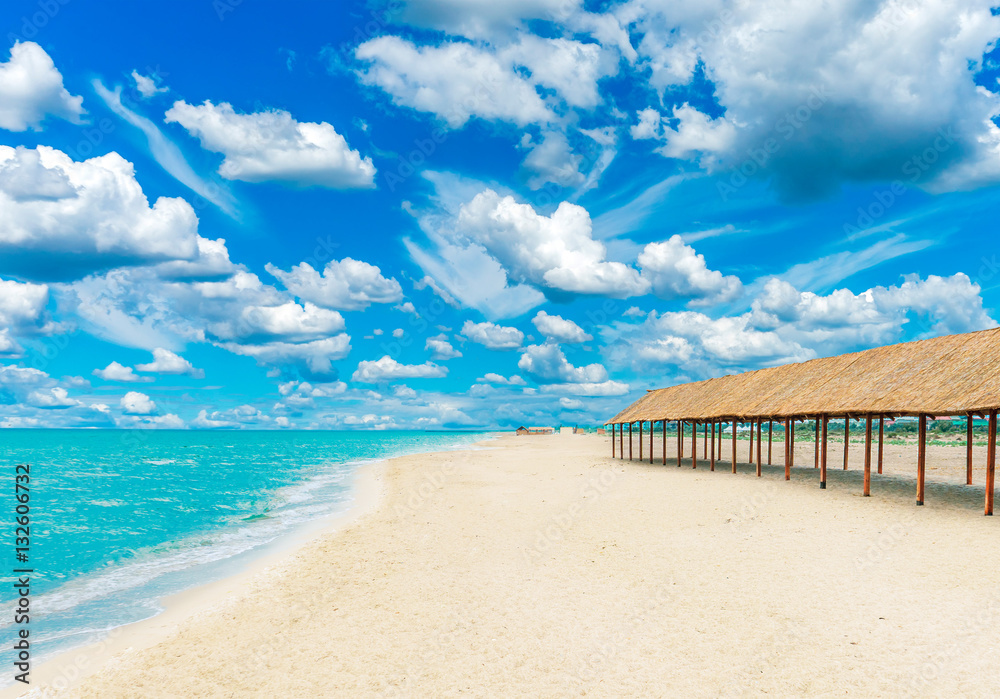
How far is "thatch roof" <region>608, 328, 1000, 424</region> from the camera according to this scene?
42.9 ft

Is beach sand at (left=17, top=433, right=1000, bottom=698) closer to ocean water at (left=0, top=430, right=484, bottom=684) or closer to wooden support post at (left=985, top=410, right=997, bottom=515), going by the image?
wooden support post at (left=985, top=410, right=997, bottom=515)

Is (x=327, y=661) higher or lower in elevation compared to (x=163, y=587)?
higher

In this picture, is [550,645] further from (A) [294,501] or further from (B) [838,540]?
(A) [294,501]

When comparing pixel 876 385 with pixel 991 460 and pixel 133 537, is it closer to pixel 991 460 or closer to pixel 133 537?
pixel 991 460

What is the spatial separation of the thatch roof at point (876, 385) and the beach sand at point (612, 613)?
259cm

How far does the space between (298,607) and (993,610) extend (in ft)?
29.6

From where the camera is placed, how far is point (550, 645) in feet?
21.5

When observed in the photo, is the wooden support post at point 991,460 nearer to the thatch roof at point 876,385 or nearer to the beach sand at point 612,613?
the thatch roof at point 876,385

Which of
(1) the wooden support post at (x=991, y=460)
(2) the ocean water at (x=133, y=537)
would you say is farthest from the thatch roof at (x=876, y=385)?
(2) the ocean water at (x=133, y=537)

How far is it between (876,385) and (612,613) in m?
12.6

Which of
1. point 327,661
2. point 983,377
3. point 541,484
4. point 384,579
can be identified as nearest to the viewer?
point 327,661

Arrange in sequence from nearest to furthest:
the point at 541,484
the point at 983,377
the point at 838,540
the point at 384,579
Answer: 1. the point at 384,579
2. the point at 838,540
3. the point at 983,377
4. the point at 541,484

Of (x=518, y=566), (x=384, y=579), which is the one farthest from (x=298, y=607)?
(x=518, y=566)

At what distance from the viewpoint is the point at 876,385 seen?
52.4ft
